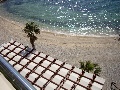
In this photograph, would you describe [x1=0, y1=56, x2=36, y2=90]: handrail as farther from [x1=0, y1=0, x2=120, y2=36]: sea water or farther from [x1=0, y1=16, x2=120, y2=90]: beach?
[x1=0, y1=0, x2=120, y2=36]: sea water

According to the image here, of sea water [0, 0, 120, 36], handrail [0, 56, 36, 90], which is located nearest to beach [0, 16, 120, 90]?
sea water [0, 0, 120, 36]

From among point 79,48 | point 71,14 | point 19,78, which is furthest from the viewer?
point 71,14

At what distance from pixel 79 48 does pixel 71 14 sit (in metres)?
22.0

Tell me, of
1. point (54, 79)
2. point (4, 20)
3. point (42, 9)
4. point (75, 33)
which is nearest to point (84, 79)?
point (54, 79)

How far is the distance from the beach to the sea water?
16.5 ft

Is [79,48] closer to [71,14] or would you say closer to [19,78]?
[71,14]

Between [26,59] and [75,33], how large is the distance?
25.1 m

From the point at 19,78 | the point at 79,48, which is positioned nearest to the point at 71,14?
the point at 79,48

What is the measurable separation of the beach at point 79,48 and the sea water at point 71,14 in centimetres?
502

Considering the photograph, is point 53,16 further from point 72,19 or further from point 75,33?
point 75,33

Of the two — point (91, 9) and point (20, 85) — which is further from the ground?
point (20, 85)

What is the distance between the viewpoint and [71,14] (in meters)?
59.6

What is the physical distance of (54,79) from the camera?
22891 millimetres

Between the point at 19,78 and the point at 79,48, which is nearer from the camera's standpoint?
the point at 19,78
